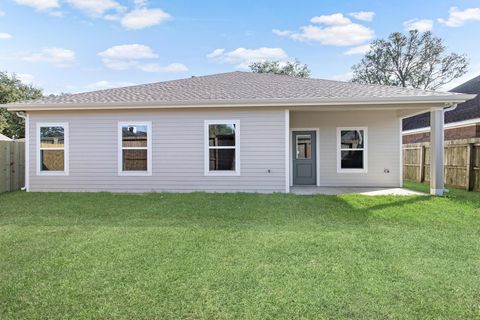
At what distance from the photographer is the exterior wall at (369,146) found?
1012 cm

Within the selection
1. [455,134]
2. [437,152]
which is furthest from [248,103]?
[455,134]

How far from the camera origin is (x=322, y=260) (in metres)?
3.57

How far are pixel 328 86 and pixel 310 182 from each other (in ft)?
10.3

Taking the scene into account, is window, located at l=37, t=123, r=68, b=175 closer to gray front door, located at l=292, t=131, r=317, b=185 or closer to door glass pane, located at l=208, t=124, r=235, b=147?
door glass pane, located at l=208, t=124, r=235, b=147

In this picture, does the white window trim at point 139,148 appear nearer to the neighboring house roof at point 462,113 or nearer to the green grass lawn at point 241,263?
the green grass lawn at point 241,263

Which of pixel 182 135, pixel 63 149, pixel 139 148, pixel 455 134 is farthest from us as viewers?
pixel 455 134

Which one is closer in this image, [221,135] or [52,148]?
[221,135]

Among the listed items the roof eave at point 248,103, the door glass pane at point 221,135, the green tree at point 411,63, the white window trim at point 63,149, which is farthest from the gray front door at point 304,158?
the green tree at point 411,63

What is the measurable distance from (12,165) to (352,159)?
1058 centimetres

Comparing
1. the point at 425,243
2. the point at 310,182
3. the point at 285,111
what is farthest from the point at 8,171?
the point at 425,243

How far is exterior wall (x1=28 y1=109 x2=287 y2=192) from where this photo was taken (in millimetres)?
8758

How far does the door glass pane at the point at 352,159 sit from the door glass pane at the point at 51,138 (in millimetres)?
8634

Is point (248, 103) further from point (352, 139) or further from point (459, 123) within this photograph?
point (459, 123)

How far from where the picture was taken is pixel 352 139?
406 inches
